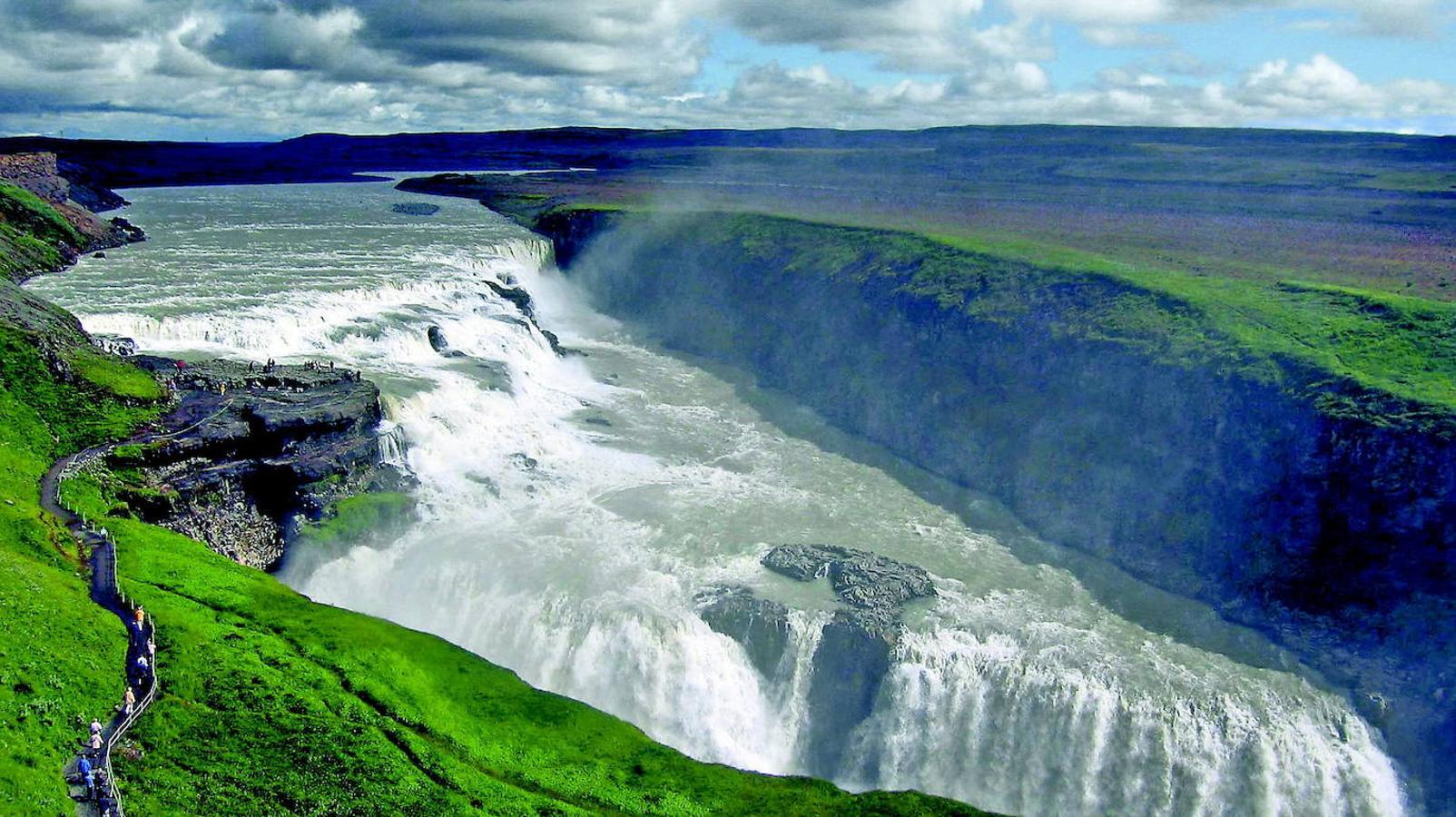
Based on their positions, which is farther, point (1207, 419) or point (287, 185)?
point (287, 185)

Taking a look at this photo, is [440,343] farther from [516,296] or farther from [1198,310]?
[1198,310]

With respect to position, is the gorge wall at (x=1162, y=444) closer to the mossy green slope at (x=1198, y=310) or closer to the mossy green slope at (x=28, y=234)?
the mossy green slope at (x=1198, y=310)

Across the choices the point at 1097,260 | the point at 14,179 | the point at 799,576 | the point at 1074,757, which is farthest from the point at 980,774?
the point at 14,179

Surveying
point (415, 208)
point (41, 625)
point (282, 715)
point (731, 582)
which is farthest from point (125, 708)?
point (415, 208)

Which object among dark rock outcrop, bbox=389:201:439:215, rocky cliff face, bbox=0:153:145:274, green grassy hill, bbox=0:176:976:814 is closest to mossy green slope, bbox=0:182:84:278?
rocky cliff face, bbox=0:153:145:274

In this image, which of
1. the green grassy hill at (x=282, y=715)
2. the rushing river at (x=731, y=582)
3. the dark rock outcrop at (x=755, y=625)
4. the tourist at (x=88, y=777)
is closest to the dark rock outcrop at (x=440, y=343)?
the rushing river at (x=731, y=582)

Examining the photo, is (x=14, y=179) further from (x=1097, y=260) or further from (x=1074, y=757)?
(x=1074, y=757)
